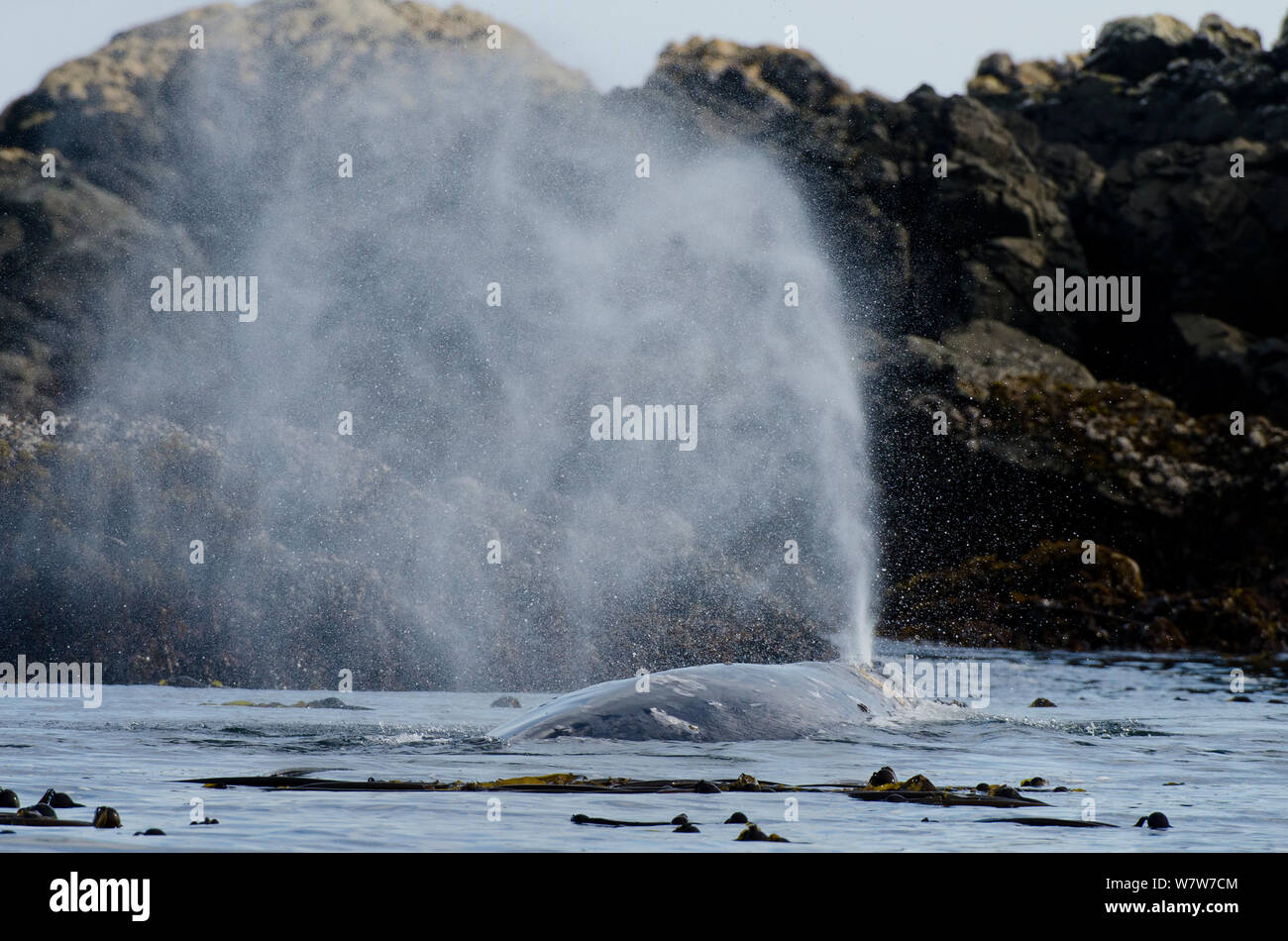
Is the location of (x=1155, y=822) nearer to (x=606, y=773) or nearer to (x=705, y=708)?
(x=606, y=773)

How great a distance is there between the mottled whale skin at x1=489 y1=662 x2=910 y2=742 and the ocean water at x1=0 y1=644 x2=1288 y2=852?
277 millimetres

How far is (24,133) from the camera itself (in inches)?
3184

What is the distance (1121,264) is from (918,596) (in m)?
35.1

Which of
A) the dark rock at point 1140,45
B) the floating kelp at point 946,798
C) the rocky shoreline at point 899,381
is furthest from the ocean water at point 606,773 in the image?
the dark rock at point 1140,45

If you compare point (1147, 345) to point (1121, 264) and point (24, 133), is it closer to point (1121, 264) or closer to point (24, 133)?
point (1121, 264)

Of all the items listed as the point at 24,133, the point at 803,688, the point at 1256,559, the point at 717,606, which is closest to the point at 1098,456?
the point at 1256,559

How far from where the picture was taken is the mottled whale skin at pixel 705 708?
614 inches

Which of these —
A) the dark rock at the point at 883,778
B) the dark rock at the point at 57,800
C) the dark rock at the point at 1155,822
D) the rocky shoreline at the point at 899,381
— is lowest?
the dark rock at the point at 1155,822

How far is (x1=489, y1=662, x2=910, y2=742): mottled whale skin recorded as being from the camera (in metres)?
15.6

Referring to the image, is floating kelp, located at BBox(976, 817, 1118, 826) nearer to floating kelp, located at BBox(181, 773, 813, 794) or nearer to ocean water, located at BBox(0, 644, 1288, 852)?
ocean water, located at BBox(0, 644, 1288, 852)

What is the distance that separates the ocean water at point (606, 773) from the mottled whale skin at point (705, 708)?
0.91 feet

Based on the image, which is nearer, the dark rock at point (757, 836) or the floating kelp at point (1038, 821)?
the dark rock at point (757, 836)

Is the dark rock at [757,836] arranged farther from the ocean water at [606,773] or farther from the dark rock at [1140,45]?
the dark rock at [1140,45]

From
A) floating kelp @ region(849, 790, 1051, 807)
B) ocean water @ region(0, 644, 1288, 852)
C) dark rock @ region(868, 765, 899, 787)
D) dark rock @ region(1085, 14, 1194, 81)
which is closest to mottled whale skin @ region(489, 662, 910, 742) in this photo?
ocean water @ region(0, 644, 1288, 852)
